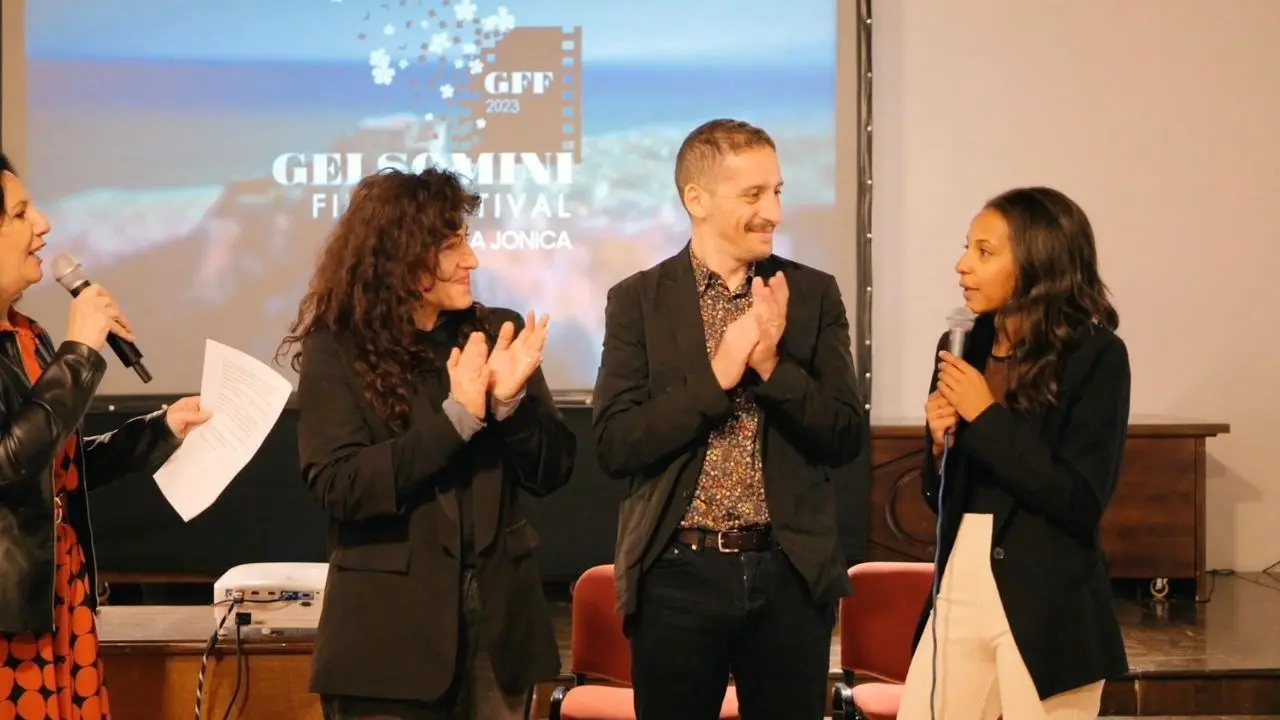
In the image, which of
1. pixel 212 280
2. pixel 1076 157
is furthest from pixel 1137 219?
pixel 212 280

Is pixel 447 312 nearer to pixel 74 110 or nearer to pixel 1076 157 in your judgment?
pixel 74 110

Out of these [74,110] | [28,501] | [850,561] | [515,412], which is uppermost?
[74,110]

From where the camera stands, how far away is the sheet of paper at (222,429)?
236 cm

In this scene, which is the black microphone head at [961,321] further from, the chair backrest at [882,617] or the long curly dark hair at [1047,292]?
the chair backrest at [882,617]

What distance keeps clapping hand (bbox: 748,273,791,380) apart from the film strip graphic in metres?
3.24

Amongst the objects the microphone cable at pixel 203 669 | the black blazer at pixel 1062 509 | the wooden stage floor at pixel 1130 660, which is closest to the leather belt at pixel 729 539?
the black blazer at pixel 1062 509

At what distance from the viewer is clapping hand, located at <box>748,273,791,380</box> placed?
2203mm

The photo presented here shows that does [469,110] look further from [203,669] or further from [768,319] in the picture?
[768,319]

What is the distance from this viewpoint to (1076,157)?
222 inches

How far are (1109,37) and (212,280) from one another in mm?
4087

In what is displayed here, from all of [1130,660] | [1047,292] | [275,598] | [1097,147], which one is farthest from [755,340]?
[1097,147]

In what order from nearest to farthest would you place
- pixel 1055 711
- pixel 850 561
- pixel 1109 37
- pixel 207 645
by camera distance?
pixel 1055 711, pixel 207 645, pixel 850 561, pixel 1109 37

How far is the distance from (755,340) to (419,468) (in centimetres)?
61

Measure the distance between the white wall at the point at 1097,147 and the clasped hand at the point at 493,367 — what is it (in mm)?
3747
